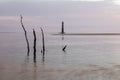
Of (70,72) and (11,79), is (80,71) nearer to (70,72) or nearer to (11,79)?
(70,72)

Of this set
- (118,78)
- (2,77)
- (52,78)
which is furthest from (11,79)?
(118,78)

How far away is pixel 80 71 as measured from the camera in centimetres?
→ 2706

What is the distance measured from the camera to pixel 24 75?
2450cm

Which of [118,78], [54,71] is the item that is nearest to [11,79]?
[54,71]

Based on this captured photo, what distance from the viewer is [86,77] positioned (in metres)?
23.9

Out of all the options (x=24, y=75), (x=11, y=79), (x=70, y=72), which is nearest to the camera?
(x=11, y=79)

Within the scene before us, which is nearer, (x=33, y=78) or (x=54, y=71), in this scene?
(x=33, y=78)

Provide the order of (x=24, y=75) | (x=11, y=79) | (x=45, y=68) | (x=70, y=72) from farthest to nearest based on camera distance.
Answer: (x=45, y=68) → (x=70, y=72) → (x=24, y=75) → (x=11, y=79)

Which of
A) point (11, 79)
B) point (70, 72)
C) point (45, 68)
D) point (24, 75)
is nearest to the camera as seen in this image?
point (11, 79)

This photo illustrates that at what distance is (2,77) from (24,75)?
1.82 meters

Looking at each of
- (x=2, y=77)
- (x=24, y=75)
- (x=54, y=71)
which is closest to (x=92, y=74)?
Answer: (x=54, y=71)

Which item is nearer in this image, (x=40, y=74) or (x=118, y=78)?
(x=118, y=78)

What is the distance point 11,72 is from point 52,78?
420 cm

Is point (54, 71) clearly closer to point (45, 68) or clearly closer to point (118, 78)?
point (45, 68)
